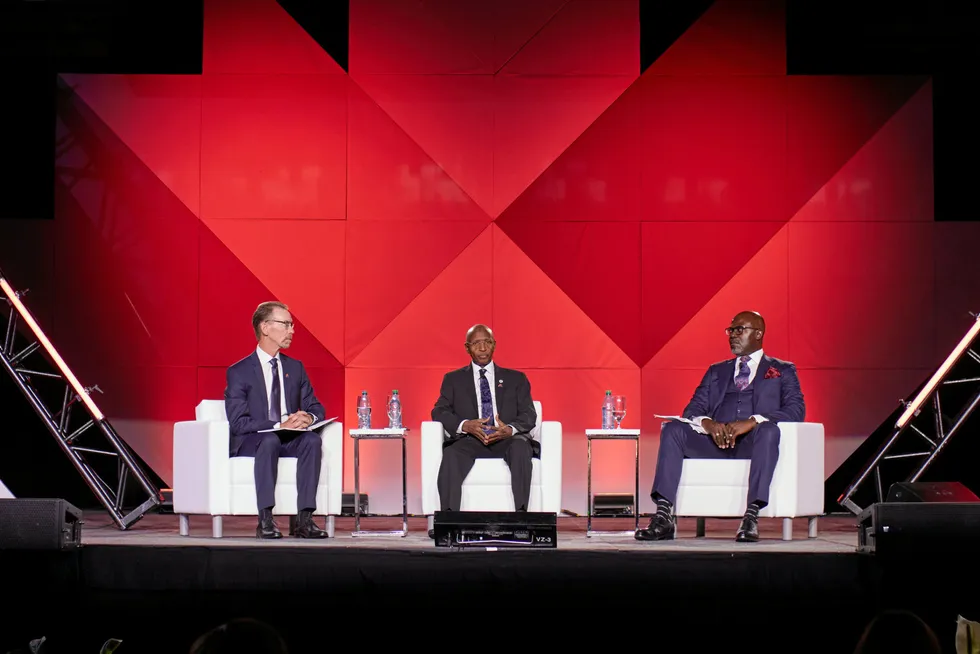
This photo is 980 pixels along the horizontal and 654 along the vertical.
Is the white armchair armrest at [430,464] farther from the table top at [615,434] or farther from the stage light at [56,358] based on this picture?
the stage light at [56,358]

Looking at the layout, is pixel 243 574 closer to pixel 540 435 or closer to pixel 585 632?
pixel 585 632

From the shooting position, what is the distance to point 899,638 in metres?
2.10

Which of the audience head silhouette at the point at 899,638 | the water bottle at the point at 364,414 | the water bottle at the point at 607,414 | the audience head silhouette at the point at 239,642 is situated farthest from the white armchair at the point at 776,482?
the audience head silhouette at the point at 239,642

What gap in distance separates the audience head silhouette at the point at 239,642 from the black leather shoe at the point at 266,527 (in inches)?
118

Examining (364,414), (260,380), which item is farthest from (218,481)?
(364,414)

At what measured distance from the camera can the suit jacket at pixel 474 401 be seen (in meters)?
5.63

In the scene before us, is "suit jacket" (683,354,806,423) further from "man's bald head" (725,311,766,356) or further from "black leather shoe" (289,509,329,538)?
"black leather shoe" (289,509,329,538)

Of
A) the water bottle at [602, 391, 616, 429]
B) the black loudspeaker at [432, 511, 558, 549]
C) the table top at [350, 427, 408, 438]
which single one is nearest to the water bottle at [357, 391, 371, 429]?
the table top at [350, 427, 408, 438]

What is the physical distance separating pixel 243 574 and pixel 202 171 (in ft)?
10.5

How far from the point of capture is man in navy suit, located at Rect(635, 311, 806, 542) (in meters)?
5.06

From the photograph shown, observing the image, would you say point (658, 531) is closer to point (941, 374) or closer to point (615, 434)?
point (615, 434)

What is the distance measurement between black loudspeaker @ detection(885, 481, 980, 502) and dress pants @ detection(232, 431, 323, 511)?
268cm

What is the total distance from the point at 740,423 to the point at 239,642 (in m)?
3.60

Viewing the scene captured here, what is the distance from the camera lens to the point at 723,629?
4215 mm
